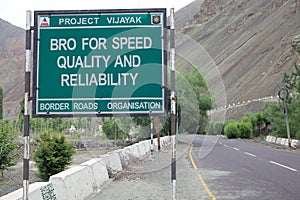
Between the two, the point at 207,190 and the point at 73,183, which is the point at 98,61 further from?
the point at 207,190

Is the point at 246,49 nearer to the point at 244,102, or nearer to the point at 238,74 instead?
the point at 238,74

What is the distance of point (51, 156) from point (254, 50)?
122859mm

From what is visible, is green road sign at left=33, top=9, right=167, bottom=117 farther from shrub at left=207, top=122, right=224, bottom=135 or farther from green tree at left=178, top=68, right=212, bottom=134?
shrub at left=207, top=122, right=224, bottom=135

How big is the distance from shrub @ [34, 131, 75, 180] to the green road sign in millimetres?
9043

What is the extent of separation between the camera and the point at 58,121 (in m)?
60.0

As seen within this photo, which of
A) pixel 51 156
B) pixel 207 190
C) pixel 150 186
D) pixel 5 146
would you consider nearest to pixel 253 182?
pixel 207 190

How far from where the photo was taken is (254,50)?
131500mm

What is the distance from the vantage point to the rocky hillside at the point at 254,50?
3869 inches

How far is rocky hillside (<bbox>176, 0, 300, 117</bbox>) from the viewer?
98262mm

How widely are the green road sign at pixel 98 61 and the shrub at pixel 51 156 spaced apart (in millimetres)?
9043

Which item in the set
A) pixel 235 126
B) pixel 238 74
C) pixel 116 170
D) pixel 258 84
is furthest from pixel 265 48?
pixel 116 170

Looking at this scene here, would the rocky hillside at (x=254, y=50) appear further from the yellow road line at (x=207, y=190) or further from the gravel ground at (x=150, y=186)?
the yellow road line at (x=207, y=190)

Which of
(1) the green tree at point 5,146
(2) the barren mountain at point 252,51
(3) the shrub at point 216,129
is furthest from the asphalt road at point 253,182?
(3) the shrub at point 216,129

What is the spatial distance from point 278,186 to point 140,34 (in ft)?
22.0
